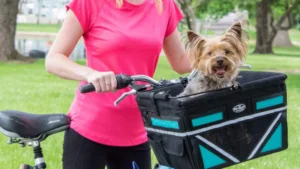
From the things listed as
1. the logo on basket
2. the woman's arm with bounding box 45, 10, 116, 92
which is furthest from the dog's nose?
the woman's arm with bounding box 45, 10, 116, 92

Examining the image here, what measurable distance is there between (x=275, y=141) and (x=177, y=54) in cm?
120

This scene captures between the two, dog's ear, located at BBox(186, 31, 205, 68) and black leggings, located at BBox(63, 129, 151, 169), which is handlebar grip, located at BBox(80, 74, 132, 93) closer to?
dog's ear, located at BBox(186, 31, 205, 68)

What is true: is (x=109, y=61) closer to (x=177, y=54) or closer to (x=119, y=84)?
(x=119, y=84)

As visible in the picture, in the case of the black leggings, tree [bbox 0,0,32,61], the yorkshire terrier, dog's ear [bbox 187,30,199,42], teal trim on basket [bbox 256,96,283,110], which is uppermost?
dog's ear [bbox 187,30,199,42]

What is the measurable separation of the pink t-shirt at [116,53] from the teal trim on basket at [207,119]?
90 centimetres

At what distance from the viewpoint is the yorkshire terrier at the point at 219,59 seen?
3234 millimetres

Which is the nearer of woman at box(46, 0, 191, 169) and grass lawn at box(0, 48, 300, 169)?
woman at box(46, 0, 191, 169)

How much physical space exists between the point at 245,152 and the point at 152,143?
44 centimetres

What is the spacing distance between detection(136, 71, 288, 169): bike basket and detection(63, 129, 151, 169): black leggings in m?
0.75

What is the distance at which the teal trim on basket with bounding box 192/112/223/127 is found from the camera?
2.79m

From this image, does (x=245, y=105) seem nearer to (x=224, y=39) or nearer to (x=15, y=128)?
(x=224, y=39)

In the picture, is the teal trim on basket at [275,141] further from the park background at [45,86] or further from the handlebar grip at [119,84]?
the handlebar grip at [119,84]

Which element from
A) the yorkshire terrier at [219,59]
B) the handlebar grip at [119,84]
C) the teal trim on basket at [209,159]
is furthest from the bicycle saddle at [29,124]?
the teal trim on basket at [209,159]

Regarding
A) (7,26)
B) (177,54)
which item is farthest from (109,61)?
(7,26)
